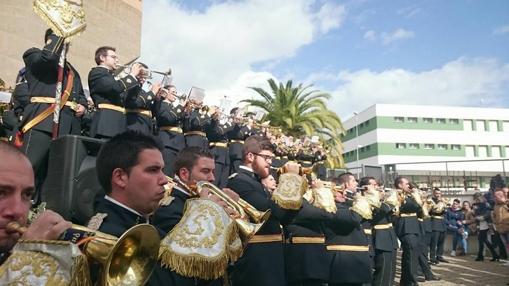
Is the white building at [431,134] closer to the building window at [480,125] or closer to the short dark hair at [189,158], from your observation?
the building window at [480,125]

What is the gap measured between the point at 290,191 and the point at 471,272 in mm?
10951

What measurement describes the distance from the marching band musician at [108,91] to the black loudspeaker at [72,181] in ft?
9.62

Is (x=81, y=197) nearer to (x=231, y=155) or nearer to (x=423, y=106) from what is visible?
(x=231, y=155)

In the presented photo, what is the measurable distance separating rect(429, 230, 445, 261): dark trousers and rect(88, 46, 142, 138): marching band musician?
11709mm

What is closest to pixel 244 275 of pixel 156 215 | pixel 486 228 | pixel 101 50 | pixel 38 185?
pixel 156 215

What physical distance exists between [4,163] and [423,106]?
199 feet

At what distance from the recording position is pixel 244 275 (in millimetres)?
4438

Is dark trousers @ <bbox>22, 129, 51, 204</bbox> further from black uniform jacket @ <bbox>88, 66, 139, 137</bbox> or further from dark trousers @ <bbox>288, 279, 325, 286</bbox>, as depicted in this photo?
dark trousers @ <bbox>288, 279, 325, 286</bbox>

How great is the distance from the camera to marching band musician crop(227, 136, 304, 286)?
446cm

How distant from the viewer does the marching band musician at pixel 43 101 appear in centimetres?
509

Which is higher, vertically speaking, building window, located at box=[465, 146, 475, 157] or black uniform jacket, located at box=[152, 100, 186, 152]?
building window, located at box=[465, 146, 475, 157]

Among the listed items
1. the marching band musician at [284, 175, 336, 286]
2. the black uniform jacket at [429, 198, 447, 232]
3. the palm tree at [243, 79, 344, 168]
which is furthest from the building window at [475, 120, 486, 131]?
the marching band musician at [284, 175, 336, 286]

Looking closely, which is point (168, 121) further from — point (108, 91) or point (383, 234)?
point (383, 234)

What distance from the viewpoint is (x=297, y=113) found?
26000 mm
